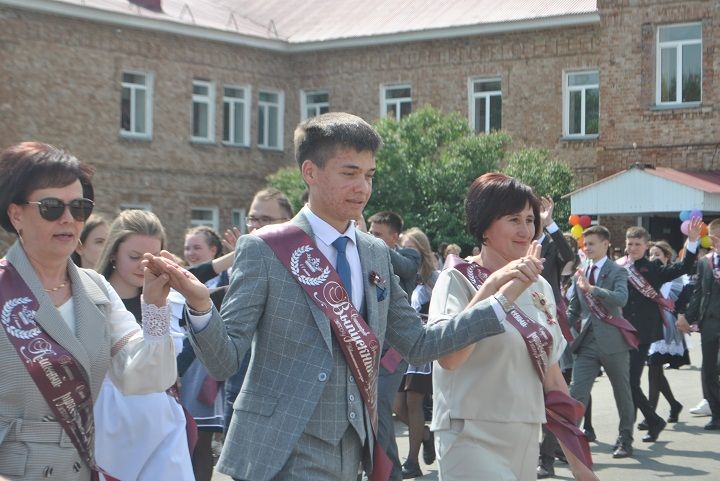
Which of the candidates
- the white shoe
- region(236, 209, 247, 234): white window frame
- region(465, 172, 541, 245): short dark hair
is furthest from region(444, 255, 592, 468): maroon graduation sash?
region(236, 209, 247, 234): white window frame

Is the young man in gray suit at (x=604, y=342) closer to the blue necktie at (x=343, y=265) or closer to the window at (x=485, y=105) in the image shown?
the blue necktie at (x=343, y=265)

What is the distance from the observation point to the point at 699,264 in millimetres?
13961

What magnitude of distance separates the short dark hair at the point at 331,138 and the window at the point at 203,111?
3080 centimetres

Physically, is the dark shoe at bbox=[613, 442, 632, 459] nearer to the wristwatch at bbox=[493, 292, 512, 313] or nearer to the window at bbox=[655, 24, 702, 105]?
the wristwatch at bbox=[493, 292, 512, 313]

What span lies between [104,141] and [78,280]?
2930 cm

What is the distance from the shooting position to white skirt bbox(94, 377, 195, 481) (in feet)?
16.9

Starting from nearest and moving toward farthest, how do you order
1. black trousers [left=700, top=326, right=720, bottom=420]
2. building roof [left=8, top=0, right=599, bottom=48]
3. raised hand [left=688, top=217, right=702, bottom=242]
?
raised hand [left=688, top=217, right=702, bottom=242]
black trousers [left=700, top=326, right=720, bottom=420]
building roof [left=8, top=0, right=599, bottom=48]

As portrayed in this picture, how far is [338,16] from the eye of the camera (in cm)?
3716

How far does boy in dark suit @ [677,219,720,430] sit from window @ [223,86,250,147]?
23621 mm

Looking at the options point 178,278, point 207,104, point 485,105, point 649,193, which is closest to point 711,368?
point 178,278

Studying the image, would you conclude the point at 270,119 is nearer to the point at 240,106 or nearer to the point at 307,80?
the point at 240,106

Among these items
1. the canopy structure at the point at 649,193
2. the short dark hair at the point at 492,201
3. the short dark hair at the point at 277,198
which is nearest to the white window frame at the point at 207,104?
the canopy structure at the point at 649,193

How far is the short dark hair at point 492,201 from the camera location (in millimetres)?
5730

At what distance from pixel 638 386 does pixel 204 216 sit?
79.4ft
